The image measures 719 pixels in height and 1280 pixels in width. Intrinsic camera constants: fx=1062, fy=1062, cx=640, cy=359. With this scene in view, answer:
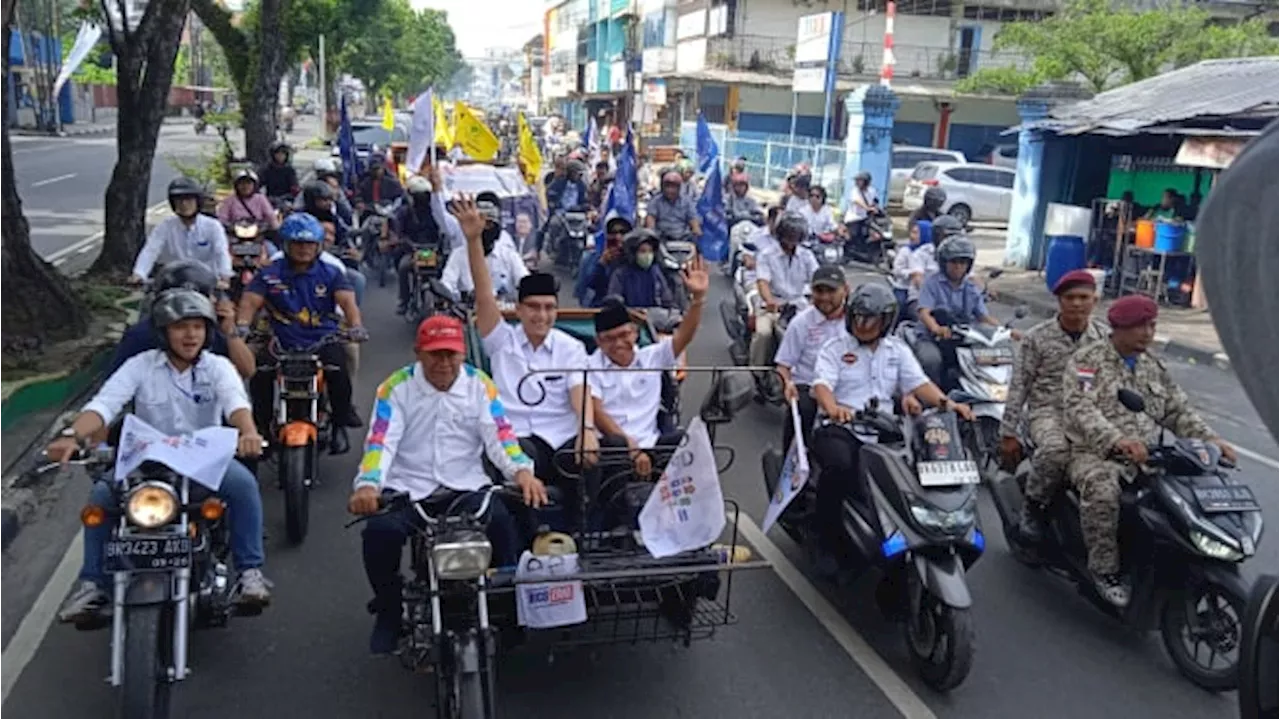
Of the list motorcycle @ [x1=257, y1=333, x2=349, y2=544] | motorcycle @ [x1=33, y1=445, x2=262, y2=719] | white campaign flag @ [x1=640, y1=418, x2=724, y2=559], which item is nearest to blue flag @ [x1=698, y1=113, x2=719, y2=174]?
motorcycle @ [x1=257, y1=333, x2=349, y2=544]

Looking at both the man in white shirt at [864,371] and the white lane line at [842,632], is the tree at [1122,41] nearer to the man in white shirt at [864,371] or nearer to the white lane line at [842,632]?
the man in white shirt at [864,371]

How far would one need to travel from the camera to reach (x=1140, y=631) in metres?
4.94

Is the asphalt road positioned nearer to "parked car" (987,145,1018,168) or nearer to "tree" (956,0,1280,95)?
"tree" (956,0,1280,95)

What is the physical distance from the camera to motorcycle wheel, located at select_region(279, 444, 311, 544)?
223 inches

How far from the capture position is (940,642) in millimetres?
4402

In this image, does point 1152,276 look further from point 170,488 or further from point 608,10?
point 608,10

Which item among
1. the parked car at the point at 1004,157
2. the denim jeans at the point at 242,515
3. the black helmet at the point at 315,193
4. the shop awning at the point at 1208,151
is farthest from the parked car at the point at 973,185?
the denim jeans at the point at 242,515

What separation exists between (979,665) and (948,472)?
0.91 metres

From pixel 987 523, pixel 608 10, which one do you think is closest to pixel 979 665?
pixel 987 523

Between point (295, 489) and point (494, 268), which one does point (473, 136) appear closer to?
point (494, 268)

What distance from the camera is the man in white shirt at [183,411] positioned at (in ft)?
13.3

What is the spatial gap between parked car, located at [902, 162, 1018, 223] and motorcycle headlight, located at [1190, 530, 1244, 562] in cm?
2210

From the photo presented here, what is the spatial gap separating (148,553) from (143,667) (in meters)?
0.39

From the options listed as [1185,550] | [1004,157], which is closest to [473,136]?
[1185,550]
